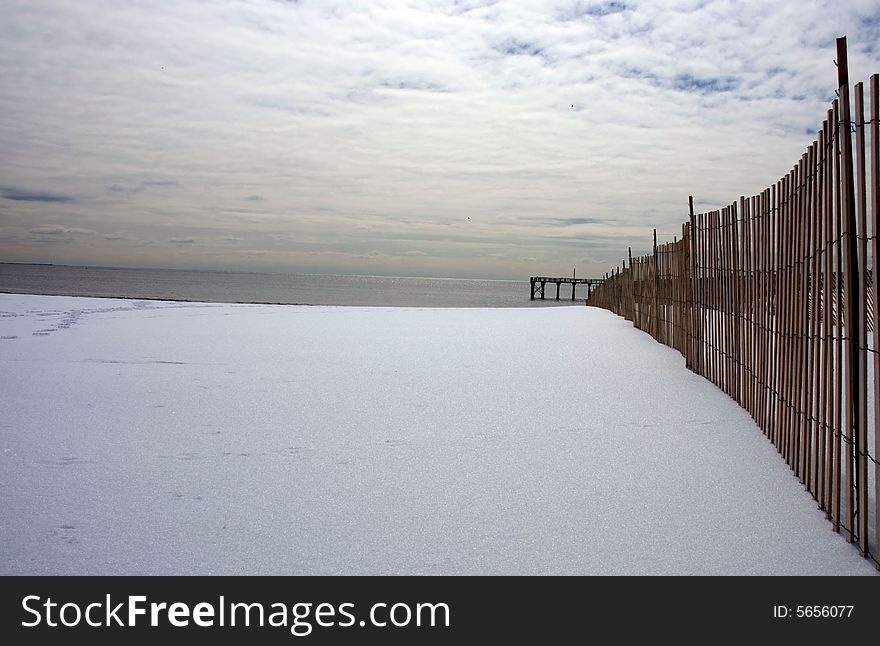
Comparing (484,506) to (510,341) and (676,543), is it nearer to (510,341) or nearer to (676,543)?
(676,543)

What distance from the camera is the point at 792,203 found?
9.53 ft

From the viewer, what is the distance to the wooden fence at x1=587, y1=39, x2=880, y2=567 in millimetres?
2082

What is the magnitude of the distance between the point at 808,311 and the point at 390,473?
1638 mm

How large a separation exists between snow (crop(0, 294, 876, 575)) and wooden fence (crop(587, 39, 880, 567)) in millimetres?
147

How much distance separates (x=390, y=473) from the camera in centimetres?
289

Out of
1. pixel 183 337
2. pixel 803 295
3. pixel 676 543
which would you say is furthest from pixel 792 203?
pixel 183 337

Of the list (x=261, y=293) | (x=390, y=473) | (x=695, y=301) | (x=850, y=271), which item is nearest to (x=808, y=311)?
(x=850, y=271)

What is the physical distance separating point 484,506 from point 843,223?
4.59 ft

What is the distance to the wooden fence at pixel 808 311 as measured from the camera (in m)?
2.08

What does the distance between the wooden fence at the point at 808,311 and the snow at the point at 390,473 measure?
147mm

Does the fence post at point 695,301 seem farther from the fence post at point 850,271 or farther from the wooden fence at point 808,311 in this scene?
the fence post at point 850,271

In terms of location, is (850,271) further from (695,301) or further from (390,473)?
(695,301)

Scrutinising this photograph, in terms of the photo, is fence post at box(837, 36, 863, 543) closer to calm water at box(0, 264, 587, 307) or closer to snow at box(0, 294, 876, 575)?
snow at box(0, 294, 876, 575)

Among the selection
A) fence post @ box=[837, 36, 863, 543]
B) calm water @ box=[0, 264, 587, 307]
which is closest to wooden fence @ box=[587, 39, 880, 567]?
fence post @ box=[837, 36, 863, 543]
